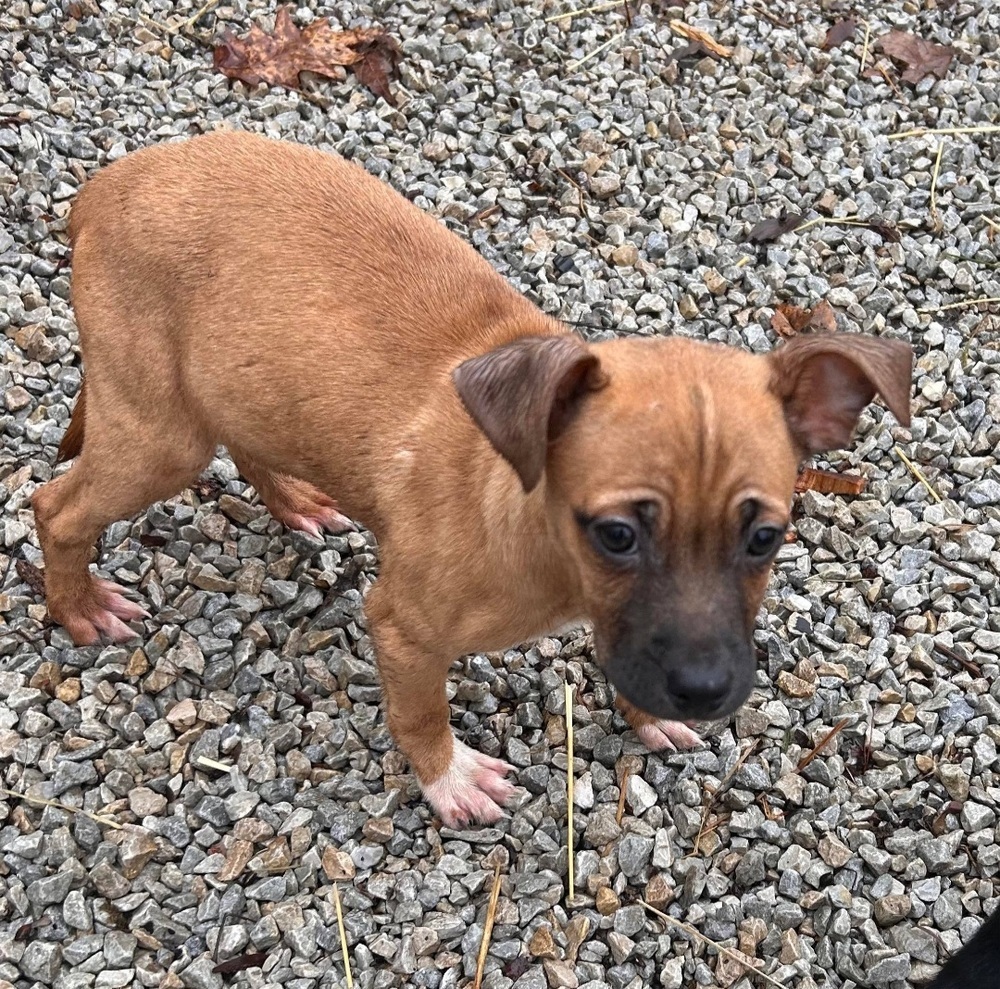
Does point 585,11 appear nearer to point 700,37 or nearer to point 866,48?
point 700,37

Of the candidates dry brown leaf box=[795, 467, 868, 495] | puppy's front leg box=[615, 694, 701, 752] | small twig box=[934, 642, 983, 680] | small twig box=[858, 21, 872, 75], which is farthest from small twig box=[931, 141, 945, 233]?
puppy's front leg box=[615, 694, 701, 752]

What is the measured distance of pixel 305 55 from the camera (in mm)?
6938

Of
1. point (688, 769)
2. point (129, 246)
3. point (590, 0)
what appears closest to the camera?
point (129, 246)

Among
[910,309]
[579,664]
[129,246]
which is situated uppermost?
[129,246]

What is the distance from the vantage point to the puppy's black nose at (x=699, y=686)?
2.92 meters

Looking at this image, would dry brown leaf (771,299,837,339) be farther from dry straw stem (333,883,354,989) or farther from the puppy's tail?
dry straw stem (333,883,354,989)

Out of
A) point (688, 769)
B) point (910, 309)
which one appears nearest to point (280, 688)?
point (688, 769)

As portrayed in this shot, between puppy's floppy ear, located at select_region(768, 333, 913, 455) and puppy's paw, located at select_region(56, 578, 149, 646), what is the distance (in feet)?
9.97

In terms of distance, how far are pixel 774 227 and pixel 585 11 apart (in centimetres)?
226

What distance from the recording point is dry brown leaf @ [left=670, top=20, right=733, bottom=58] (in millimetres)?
A: 7258

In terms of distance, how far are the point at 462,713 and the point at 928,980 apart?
→ 6.75 ft

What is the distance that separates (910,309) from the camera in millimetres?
6125

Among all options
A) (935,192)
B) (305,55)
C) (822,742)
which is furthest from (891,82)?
(822,742)

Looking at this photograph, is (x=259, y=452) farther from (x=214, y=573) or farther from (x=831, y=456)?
(x=831, y=456)
